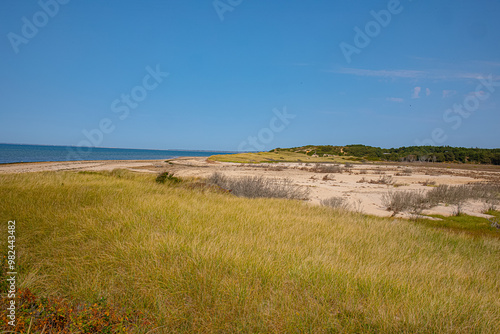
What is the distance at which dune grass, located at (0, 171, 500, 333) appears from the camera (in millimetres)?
2363

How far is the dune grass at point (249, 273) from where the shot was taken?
236 centimetres

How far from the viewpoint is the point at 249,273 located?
3.07 meters

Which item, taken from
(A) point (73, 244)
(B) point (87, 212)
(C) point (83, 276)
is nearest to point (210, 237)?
(C) point (83, 276)

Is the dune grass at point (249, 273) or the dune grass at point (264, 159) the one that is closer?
the dune grass at point (249, 273)

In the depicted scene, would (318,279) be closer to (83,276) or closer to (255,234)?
(255,234)

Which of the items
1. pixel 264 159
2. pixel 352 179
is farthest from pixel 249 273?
pixel 264 159

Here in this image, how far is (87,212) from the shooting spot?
5.18 m

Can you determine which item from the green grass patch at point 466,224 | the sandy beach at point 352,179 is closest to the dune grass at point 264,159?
the sandy beach at point 352,179

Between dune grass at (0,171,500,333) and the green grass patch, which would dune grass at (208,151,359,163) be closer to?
the green grass patch

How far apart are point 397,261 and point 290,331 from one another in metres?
2.76

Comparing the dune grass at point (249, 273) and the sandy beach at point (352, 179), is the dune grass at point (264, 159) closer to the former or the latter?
the sandy beach at point (352, 179)

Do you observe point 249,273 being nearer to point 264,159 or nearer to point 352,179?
point 352,179

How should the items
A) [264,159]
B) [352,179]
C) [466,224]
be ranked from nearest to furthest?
[466,224] < [352,179] < [264,159]

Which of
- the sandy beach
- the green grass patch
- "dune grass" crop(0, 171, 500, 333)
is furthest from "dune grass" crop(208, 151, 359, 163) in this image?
"dune grass" crop(0, 171, 500, 333)
